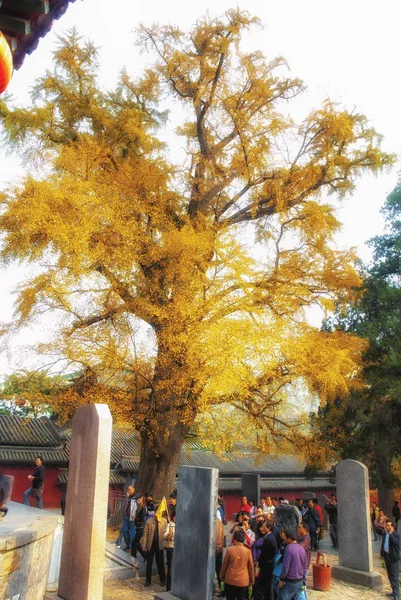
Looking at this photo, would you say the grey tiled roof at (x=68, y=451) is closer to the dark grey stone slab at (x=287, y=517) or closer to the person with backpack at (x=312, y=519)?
the person with backpack at (x=312, y=519)

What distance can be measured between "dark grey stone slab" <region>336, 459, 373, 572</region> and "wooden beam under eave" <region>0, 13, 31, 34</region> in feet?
36.0

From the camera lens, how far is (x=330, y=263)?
18219 millimetres

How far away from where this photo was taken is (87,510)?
20.9 feet

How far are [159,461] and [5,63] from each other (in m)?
12.7

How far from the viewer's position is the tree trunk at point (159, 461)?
582 inches

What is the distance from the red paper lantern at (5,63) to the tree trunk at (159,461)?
1142 centimetres

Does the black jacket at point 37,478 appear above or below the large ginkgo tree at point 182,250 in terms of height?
below

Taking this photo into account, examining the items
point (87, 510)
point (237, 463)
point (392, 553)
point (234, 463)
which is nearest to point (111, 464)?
point (234, 463)

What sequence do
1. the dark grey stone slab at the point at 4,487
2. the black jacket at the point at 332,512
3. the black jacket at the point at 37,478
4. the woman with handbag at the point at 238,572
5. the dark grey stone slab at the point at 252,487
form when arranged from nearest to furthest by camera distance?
A: 1. the dark grey stone slab at the point at 4,487
2. the woman with handbag at the point at 238,572
3. the black jacket at the point at 37,478
4. the black jacket at the point at 332,512
5. the dark grey stone slab at the point at 252,487

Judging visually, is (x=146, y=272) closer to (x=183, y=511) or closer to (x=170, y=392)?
(x=170, y=392)

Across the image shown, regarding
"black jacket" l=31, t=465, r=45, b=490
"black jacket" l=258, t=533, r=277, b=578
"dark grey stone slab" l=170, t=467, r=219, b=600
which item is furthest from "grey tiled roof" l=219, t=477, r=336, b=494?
"black jacket" l=258, t=533, r=277, b=578

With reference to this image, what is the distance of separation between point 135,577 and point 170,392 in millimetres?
5132

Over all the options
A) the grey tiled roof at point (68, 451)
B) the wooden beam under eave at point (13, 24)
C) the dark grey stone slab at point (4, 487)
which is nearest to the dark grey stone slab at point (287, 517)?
the dark grey stone slab at point (4, 487)

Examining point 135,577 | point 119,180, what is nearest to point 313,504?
point 135,577
